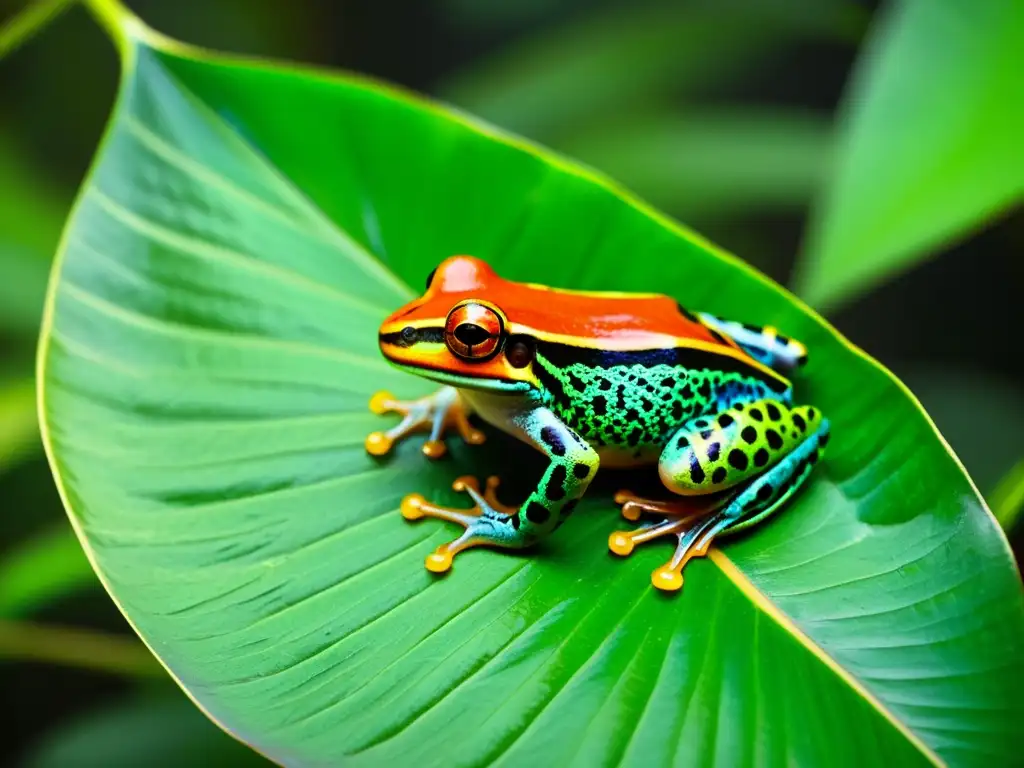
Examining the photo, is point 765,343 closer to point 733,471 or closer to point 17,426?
point 733,471

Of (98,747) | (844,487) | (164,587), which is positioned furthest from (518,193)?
(98,747)

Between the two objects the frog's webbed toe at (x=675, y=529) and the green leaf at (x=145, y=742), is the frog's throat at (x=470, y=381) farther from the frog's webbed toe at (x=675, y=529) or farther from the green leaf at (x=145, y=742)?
the green leaf at (x=145, y=742)

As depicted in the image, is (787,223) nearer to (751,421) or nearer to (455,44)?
(455,44)

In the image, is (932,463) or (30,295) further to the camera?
(30,295)

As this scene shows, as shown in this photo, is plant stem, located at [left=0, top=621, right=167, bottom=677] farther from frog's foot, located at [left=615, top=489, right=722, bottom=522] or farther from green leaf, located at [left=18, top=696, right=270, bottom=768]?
frog's foot, located at [left=615, top=489, right=722, bottom=522]

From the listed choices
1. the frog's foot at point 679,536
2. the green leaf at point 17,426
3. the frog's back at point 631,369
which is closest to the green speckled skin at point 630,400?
the frog's back at point 631,369

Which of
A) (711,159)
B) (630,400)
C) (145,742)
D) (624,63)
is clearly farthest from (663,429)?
(624,63)

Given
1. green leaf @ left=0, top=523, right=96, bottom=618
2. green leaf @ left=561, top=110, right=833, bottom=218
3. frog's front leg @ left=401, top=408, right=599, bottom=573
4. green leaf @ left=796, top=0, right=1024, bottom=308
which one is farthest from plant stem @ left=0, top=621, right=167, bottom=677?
green leaf @ left=561, top=110, right=833, bottom=218
